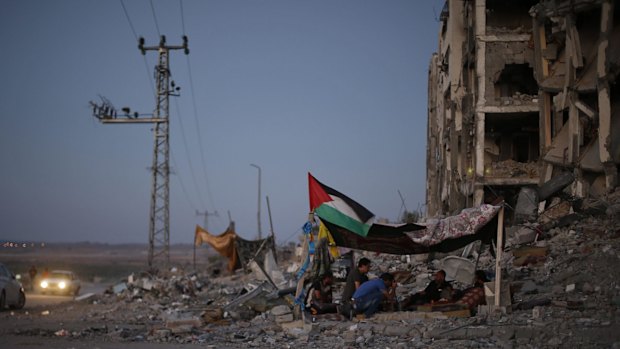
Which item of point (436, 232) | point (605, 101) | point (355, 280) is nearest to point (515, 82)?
point (605, 101)

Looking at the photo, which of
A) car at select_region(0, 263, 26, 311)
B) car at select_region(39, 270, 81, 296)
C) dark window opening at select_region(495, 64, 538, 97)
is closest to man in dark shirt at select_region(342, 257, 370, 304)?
car at select_region(0, 263, 26, 311)

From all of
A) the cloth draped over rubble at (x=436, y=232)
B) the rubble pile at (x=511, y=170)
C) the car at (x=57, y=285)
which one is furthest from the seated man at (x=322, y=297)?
the car at (x=57, y=285)

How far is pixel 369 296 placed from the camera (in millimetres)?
14648

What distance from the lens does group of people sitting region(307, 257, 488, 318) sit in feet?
48.0

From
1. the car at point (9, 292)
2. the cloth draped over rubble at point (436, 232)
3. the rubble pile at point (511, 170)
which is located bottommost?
the car at point (9, 292)

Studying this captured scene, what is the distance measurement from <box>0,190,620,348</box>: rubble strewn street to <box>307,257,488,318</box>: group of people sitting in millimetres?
348

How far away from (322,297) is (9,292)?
12.2 meters

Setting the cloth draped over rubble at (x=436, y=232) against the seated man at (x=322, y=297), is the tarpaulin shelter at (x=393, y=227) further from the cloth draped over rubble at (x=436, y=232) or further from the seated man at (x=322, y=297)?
the seated man at (x=322, y=297)

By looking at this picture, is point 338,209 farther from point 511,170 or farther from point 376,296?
point 511,170

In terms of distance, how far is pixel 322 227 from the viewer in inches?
612

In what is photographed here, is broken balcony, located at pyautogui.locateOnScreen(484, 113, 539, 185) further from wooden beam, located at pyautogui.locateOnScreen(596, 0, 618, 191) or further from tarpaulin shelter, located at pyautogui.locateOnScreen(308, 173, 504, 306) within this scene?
tarpaulin shelter, located at pyautogui.locateOnScreen(308, 173, 504, 306)

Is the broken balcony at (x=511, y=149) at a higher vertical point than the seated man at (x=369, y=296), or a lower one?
higher

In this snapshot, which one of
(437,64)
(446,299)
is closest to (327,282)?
(446,299)

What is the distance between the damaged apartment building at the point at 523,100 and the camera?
23.4 metres
